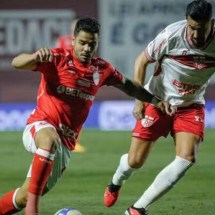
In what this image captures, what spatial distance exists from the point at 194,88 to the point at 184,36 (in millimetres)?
533

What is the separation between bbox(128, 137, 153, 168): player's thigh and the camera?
8.52m

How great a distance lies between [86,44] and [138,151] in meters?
1.82

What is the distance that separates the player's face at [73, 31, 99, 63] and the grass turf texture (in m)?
1.78

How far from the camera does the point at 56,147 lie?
6820mm

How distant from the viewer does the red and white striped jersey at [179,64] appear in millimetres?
7941

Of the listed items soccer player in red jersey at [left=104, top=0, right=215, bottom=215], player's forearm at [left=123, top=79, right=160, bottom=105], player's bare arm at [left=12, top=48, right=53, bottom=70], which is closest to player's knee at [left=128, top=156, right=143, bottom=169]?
soccer player in red jersey at [left=104, top=0, right=215, bottom=215]

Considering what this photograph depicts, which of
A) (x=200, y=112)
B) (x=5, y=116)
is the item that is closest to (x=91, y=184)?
(x=200, y=112)

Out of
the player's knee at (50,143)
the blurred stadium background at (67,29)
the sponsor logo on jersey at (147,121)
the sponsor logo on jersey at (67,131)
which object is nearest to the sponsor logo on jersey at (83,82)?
the sponsor logo on jersey at (67,131)

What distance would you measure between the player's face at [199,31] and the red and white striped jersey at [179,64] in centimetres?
6

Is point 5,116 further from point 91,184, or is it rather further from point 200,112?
point 200,112

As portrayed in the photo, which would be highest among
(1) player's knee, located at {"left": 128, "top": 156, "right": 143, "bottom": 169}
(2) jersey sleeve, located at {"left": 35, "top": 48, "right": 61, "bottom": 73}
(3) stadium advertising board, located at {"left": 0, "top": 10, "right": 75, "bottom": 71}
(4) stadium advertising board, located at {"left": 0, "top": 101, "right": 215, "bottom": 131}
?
(2) jersey sleeve, located at {"left": 35, "top": 48, "right": 61, "bottom": 73}

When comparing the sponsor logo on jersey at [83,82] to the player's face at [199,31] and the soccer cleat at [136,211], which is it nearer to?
the player's face at [199,31]

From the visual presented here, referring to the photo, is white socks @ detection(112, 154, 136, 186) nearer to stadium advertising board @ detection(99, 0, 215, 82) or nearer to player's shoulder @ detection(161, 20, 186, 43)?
player's shoulder @ detection(161, 20, 186, 43)

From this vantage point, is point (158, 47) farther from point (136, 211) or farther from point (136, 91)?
point (136, 211)
